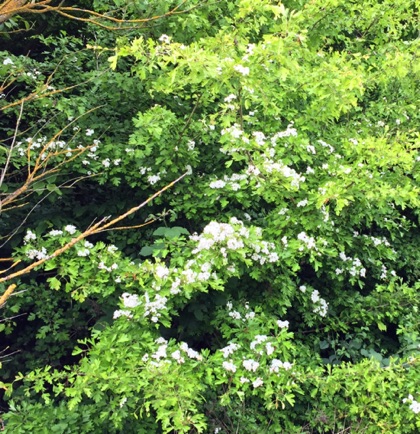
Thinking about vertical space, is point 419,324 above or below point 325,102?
below

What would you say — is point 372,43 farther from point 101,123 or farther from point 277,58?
point 101,123

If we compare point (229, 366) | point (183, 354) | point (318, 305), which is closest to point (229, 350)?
point (229, 366)

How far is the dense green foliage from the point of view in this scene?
2.10m

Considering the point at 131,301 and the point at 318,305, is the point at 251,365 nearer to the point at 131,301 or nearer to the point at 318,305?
the point at 131,301

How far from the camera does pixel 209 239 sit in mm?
2111

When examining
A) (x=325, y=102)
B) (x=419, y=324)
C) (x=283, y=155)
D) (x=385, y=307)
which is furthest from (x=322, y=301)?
(x=325, y=102)

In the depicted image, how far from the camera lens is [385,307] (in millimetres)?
3006

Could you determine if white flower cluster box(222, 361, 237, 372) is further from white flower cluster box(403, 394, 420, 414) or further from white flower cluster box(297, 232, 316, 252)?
white flower cluster box(403, 394, 420, 414)

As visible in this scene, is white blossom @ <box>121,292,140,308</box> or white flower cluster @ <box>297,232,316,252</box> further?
white flower cluster @ <box>297,232,316,252</box>

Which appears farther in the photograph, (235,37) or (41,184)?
(41,184)

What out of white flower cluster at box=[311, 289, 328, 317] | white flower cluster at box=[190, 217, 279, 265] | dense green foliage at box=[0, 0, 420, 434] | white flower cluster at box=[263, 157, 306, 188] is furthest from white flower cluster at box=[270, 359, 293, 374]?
white flower cluster at box=[263, 157, 306, 188]

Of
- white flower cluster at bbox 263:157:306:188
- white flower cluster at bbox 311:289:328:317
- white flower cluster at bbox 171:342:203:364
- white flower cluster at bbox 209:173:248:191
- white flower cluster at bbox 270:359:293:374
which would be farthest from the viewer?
white flower cluster at bbox 311:289:328:317

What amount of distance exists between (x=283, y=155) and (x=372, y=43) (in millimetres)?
2613

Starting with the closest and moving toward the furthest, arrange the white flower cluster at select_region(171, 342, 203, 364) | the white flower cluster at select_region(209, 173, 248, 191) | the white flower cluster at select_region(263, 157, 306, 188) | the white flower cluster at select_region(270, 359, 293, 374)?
1. the white flower cluster at select_region(171, 342, 203, 364)
2. the white flower cluster at select_region(270, 359, 293, 374)
3. the white flower cluster at select_region(263, 157, 306, 188)
4. the white flower cluster at select_region(209, 173, 248, 191)
